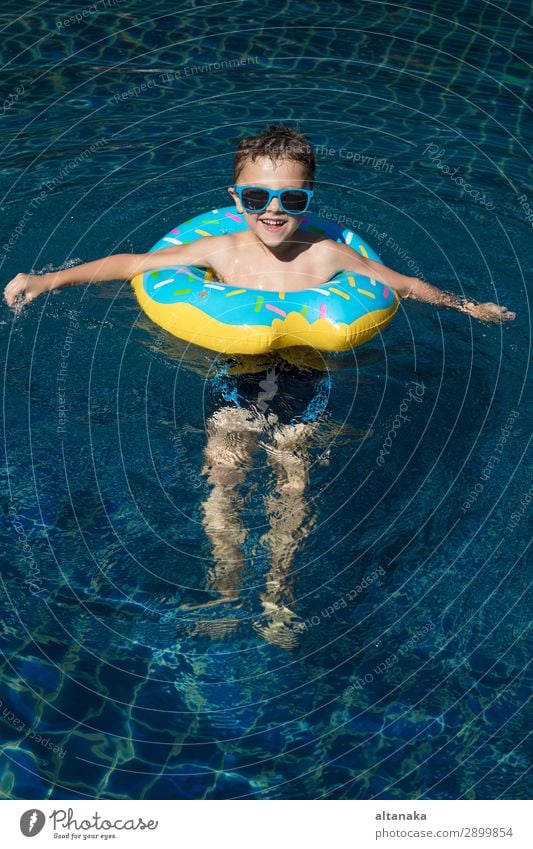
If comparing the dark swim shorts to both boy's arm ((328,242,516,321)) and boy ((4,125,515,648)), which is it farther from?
boy's arm ((328,242,516,321))

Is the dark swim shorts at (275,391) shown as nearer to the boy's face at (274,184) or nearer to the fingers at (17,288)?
the boy's face at (274,184)

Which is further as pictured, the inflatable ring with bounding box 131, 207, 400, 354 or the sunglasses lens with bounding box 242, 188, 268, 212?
the inflatable ring with bounding box 131, 207, 400, 354

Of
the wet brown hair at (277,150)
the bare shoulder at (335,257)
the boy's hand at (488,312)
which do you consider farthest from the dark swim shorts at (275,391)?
the wet brown hair at (277,150)

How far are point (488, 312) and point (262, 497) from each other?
130cm

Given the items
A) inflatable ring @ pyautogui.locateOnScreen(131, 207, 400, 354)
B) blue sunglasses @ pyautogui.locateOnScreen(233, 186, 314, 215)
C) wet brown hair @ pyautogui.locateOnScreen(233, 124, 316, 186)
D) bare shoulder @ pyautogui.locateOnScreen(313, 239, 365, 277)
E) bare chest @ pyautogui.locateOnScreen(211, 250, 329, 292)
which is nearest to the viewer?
blue sunglasses @ pyautogui.locateOnScreen(233, 186, 314, 215)

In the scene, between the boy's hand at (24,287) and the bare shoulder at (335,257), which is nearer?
the boy's hand at (24,287)

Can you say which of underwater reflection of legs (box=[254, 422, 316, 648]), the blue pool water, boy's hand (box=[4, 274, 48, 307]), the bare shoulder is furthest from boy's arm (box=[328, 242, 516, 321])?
boy's hand (box=[4, 274, 48, 307])

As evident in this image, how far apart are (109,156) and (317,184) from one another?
57.1 inches

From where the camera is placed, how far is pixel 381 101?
8055 millimetres

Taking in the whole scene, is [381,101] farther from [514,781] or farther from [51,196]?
[514,781]

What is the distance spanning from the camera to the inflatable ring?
4746mm

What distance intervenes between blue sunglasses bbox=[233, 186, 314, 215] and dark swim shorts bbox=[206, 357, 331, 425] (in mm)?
709

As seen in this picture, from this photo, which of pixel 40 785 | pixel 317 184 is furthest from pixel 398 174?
pixel 40 785

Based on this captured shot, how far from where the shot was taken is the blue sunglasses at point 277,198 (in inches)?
178
